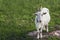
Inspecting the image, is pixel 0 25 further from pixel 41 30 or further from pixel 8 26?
pixel 41 30

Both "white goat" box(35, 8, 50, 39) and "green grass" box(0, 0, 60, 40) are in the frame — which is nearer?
"white goat" box(35, 8, 50, 39)

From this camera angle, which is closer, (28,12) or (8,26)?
(8,26)

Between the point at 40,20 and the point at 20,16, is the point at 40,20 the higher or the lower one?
the higher one

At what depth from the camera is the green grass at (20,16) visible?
11616 millimetres

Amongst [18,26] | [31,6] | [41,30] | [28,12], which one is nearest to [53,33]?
[41,30]

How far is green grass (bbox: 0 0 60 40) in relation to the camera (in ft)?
38.1

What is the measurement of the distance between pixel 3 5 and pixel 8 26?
383 cm

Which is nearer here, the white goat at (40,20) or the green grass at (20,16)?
the white goat at (40,20)

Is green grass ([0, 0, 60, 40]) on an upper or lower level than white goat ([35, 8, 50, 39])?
lower

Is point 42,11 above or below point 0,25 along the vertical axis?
above

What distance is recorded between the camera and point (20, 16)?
567 inches

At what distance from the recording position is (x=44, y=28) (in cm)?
1199

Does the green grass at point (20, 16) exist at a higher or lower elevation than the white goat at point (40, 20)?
lower

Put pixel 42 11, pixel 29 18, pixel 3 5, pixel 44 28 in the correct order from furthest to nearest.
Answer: pixel 3 5 < pixel 29 18 < pixel 44 28 < pixel 42 11
